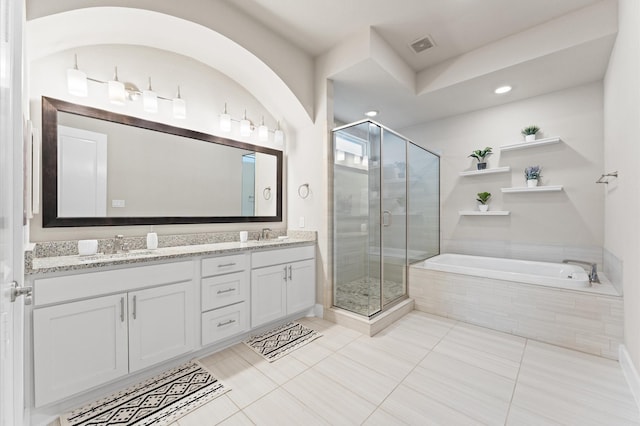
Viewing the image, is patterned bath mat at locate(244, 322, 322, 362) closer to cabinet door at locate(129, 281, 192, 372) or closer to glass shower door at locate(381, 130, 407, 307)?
cabinet door at locate(129, 281, 192, 372)

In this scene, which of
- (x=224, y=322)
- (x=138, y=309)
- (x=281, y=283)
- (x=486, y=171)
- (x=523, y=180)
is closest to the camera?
(x=138, y=309)

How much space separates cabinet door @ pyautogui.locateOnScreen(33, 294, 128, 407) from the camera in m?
1.41

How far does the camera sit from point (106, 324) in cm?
160

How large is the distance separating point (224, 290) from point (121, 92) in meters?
1.76

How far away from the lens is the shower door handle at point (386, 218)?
9.25 ft

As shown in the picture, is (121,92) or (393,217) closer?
(121,92)

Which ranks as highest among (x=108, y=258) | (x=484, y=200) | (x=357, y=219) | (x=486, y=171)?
(x=486, y=171)

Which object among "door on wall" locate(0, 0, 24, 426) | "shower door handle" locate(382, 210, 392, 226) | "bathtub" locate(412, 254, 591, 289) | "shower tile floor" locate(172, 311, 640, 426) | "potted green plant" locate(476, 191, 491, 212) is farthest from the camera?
"potted green plant" locate(476, 191, 491, 212)

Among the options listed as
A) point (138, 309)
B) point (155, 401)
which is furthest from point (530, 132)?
point (155, 401)

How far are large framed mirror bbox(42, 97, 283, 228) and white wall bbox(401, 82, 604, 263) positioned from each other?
8.90 ft

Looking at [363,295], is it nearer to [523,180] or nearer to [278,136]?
[278,136]

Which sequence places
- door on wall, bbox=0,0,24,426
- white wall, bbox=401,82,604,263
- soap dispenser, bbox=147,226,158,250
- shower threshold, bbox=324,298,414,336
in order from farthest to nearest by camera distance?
white wall, bbox=401,82,604,263, shower threshold, bbox=324,298,414,336, soap dispenser, bbox=147,226,158,250, door on wall, bbox=0,0,24,426

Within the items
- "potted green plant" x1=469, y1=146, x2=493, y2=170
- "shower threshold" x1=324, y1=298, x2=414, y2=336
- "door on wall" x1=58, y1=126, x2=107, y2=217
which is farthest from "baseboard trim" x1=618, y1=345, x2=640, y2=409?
"door on wall" x1=58, y1=126, x2=107, y2=217

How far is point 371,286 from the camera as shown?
274cm
